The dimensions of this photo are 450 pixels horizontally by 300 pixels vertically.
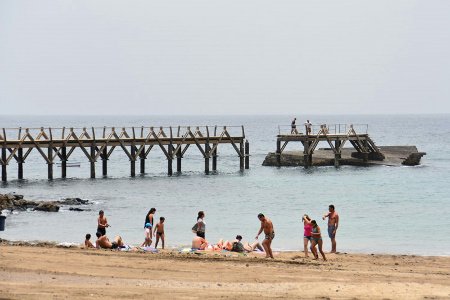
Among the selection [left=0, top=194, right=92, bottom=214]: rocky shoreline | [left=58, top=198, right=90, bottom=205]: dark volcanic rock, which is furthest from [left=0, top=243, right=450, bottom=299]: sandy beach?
[left=58, top=198, right=90, bottom=205]: dark volcanic rock

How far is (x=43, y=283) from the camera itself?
57.3 feet

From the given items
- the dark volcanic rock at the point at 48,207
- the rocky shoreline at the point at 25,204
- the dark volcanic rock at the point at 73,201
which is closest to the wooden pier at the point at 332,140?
the dark volcanic rock at the point at 73,201

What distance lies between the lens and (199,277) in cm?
1919

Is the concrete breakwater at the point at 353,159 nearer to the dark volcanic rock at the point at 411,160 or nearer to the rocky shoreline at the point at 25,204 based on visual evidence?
the dark volcanic rock at the point at 411,160

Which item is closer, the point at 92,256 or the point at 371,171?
the point at 92,256

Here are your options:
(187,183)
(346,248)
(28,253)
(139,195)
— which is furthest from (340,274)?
(187,183)

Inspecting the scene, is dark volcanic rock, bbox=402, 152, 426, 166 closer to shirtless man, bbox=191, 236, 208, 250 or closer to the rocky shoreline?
the rocky shoreline

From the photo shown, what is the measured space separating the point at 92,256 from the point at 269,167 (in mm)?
43982

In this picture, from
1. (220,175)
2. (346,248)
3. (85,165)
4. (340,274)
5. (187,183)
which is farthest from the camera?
(85,165)

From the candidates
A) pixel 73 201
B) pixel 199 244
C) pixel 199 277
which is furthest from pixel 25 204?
pixel 199 277

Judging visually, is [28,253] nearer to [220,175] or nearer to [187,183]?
[187,183]

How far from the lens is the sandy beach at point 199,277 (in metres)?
17.2

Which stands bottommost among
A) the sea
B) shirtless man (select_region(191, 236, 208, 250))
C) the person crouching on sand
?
the sea

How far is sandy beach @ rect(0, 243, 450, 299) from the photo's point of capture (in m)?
17.2
